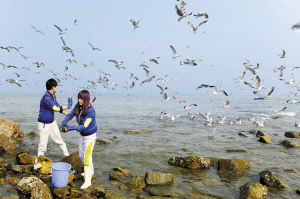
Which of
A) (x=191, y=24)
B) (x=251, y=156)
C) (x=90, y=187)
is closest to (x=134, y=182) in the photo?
(x=90, y=187)

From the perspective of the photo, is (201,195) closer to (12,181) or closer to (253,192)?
(253,192)

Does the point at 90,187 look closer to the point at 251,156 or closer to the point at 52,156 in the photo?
the point at 52,156

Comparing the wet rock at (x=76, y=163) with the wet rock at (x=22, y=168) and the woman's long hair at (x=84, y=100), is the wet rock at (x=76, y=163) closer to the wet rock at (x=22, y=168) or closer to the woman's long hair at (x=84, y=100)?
the wet rock at (x=22, y=168)

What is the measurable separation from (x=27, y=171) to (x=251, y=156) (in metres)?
10.5

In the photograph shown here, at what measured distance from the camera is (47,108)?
24.6 feet

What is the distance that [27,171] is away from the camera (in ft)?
24.1

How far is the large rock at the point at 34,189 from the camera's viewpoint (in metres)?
5.40

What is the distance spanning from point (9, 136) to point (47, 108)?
5866 mm

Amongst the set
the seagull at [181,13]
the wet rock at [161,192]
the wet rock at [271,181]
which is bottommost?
the wet rock at [161,192]

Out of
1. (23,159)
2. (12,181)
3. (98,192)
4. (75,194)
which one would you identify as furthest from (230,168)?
(23,159)

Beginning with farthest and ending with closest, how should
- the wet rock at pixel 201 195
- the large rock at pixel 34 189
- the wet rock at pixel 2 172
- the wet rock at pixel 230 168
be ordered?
the wet rock at pixel 230 168 → the wet rock at pixel 2 172 → the wet rock at pixel 201 195 → the large rock at pixel 34 189

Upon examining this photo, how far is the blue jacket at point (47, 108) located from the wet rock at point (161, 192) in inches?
159

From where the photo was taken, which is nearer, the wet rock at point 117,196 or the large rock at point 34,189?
the large rock at point 34,189

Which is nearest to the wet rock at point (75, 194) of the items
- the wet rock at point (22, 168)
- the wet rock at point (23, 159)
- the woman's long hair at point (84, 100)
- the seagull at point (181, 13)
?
the woman's long hair at point (84, 100)
